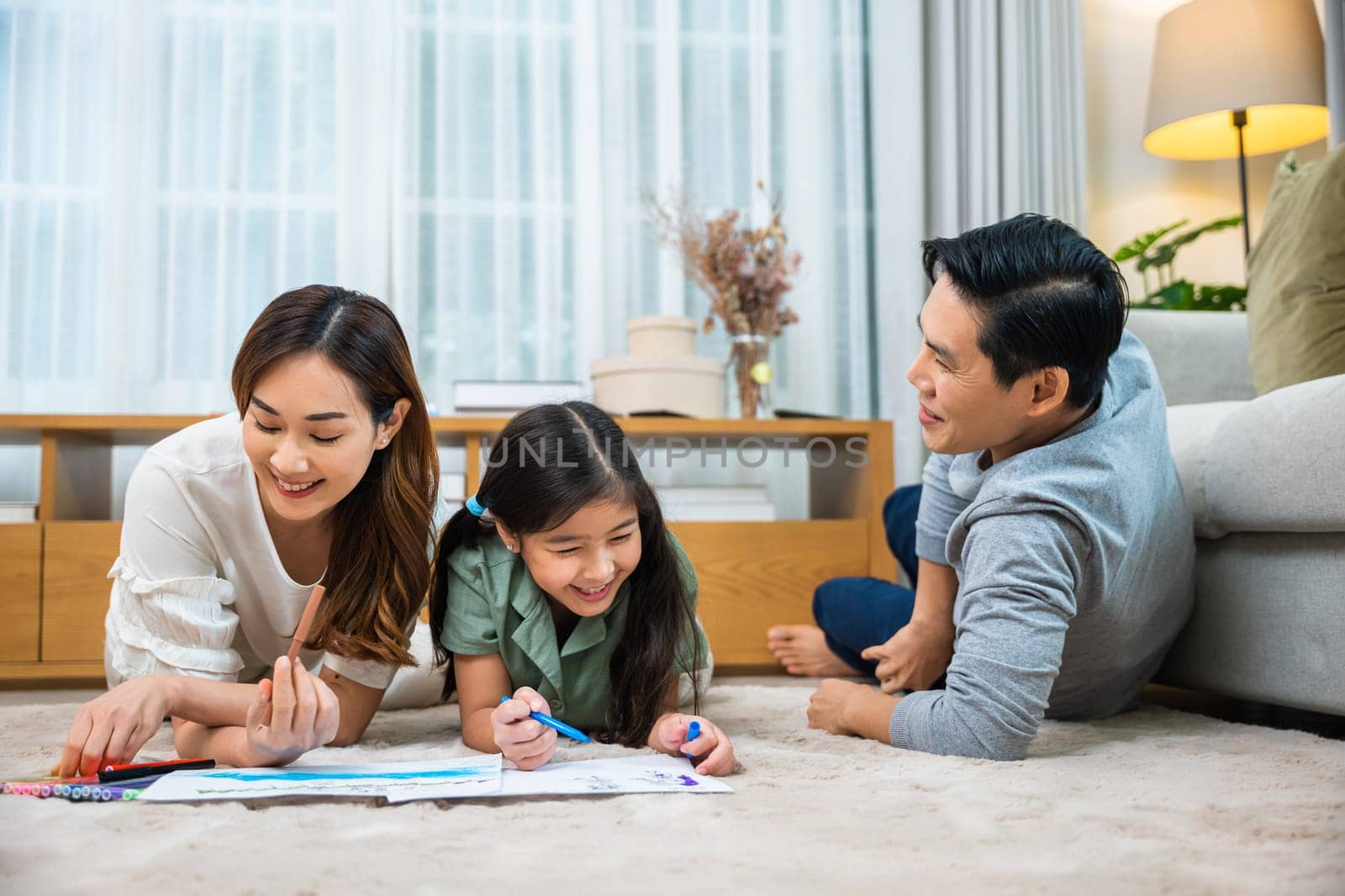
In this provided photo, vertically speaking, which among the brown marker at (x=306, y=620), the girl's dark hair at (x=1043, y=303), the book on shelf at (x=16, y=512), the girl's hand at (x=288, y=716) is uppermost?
the girl's dark hair at (x=1043, y=303)

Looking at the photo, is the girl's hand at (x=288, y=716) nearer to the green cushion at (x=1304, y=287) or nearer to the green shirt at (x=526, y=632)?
the green shirt at (x=526, y=632)

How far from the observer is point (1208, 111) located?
2648 millimetres

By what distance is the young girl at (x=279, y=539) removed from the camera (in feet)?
3.66

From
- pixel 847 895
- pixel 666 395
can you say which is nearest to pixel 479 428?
pixel 666 395

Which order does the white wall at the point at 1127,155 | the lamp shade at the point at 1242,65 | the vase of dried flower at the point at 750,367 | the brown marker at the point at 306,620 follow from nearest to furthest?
the brown marker at the point at 306,620, the vase of dried flower at the point at 750,367, the lamp shade at the point at 1242,65, the white wall at the point at 1127,155

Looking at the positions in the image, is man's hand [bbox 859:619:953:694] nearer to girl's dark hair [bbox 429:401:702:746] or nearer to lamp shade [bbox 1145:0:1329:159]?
girl's dark hair [bbox 429:401:702:746]

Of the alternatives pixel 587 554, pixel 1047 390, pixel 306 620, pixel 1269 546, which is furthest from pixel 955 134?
pixel 306 620

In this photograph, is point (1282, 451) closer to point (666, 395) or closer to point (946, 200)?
point (666, 395)

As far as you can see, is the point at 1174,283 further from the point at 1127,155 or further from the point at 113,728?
the point at 113,728

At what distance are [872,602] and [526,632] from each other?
747mm

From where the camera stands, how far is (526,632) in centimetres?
124

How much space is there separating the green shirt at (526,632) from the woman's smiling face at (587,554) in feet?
0.18

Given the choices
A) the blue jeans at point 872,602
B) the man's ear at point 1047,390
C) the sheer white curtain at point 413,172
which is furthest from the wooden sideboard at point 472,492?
the man's ear at point 1047,390

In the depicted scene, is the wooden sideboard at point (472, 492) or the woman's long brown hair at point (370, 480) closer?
the woman's long brown hair at point (370, 480)
